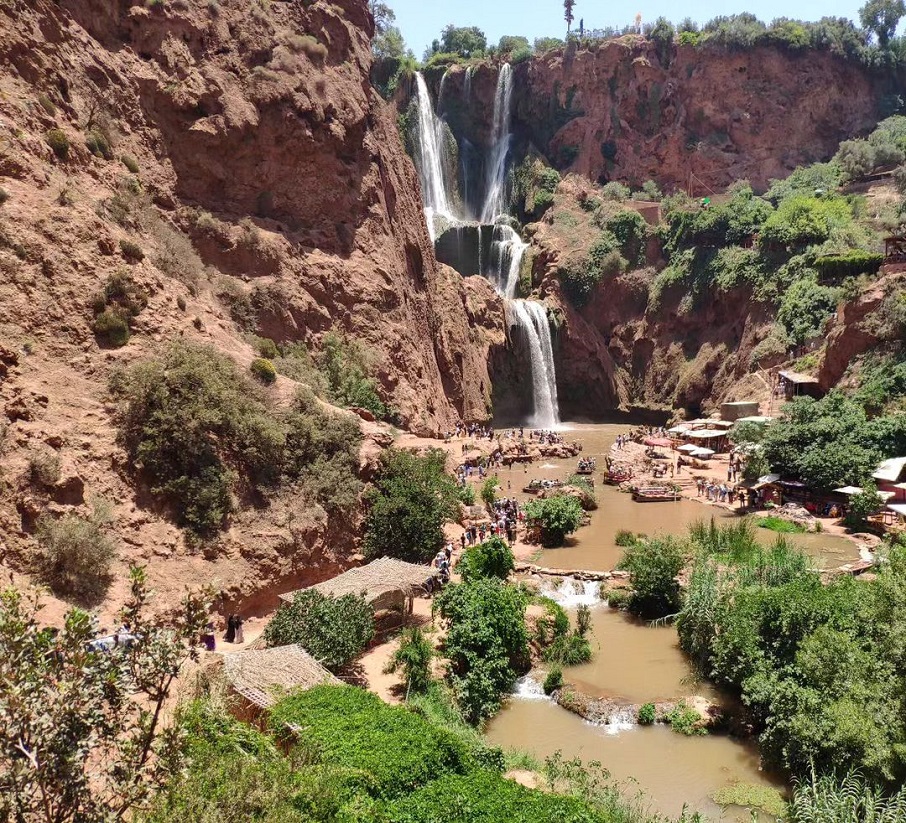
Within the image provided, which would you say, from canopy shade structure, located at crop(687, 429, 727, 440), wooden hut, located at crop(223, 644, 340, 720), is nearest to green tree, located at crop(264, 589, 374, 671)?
wooden hut, located at crop(223, 644, 340, 720)

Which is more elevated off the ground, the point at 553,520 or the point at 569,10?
the point at 569,10

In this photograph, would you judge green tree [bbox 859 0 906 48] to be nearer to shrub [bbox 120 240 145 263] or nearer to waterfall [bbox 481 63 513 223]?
waterfall [bbox 481 63 513 223]

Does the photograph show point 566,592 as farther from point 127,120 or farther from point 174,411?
→ point 127,120

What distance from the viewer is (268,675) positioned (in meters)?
13.1

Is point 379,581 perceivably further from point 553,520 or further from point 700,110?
point 700,110

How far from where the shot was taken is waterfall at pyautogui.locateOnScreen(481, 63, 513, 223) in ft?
219

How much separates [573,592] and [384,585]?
262 inches

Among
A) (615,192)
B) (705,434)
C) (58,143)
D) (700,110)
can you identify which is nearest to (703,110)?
(700,110)

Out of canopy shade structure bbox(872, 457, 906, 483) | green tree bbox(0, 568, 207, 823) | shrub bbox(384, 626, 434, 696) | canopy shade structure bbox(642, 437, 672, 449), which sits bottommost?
shrub bbox(384, 626, 434, 696)

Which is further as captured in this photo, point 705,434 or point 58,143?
point 705,434

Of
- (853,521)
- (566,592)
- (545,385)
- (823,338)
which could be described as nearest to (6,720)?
(566,592)

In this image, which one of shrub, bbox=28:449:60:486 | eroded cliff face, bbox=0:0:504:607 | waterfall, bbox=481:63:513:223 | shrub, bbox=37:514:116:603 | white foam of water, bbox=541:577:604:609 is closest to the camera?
shrub, bbox=37:514:116:603

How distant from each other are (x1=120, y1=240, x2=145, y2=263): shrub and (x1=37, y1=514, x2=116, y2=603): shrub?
30.6 ft

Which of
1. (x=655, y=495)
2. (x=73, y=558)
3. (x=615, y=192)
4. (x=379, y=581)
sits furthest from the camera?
(x=615, y=192)
